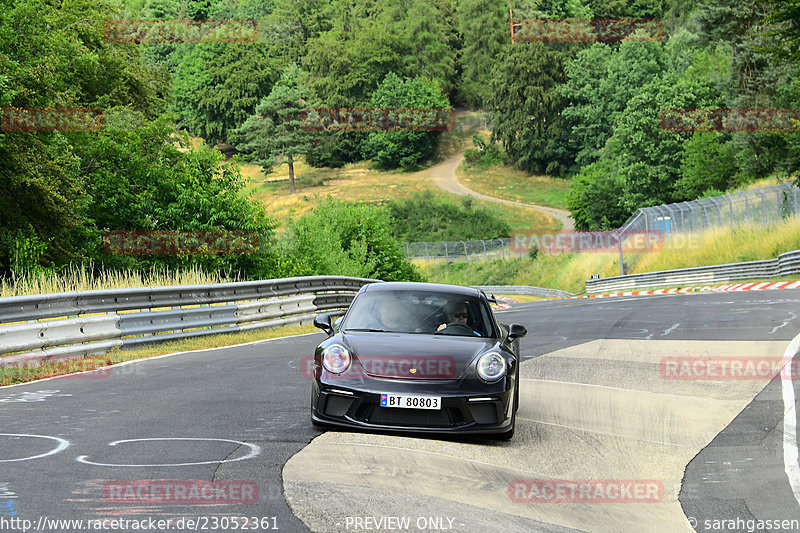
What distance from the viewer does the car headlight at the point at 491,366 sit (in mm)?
7855

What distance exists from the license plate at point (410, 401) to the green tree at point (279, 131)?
109 metres

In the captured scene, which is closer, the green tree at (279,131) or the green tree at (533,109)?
the green tree at (533,109)

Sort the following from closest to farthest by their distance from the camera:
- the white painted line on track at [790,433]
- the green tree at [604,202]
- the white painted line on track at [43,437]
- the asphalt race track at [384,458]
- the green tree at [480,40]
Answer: the asphalt race track at [384,458], the white painted line on track at [43,437], the white painted line on track at [790,433], the green tree at [604,202], the green tree at [480,40]

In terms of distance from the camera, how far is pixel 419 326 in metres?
8.92

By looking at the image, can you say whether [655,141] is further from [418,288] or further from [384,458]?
[384,458]

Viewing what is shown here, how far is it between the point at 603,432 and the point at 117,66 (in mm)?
35796

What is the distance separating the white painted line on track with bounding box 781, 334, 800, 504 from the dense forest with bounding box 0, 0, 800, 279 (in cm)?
1688

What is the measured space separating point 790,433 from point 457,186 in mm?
102987

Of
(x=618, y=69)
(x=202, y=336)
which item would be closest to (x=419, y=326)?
(x=202, y=336)

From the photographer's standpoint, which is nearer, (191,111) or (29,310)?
(29,310)

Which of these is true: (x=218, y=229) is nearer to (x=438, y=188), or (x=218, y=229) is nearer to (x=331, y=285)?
(x=331, y=285)

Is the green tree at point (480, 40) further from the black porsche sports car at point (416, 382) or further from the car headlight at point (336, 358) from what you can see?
the car headlight at point (336, 358)

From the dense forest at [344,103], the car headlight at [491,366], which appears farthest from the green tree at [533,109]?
the car headlight at [491,366]

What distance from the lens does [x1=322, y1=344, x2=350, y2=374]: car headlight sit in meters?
7.88
